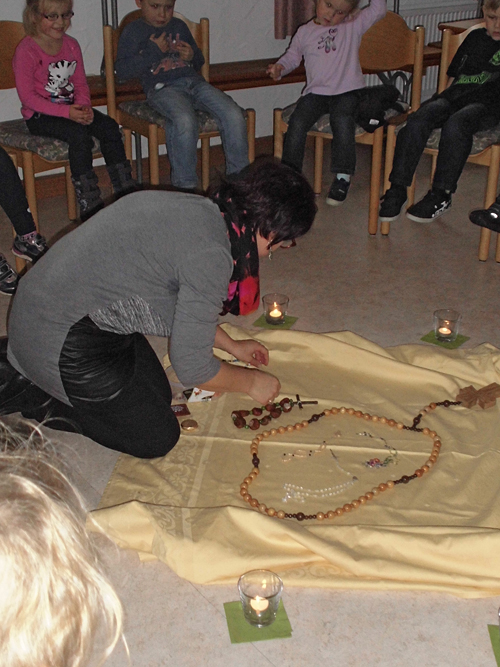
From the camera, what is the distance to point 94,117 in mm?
3246

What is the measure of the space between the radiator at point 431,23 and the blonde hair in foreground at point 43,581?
15.4 ft

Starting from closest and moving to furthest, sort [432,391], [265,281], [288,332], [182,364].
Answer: [182,364] → [432,391] → [288,332] → [265,281]

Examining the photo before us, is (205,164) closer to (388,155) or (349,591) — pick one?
(388,155)

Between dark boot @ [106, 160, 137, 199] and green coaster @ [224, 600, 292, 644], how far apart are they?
2.13m

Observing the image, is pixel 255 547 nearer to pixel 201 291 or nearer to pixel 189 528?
pixel 189 528

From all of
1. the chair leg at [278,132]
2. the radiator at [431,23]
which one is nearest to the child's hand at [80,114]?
the chair leg at [278,132]

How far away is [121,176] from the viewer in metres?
3.26

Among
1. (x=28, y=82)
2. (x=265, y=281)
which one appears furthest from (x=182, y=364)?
(x=28, y=82)

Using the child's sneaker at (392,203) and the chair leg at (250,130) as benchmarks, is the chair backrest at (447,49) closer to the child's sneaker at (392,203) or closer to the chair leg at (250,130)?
the child's sneaker at (392,203)

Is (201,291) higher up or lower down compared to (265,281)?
higher up

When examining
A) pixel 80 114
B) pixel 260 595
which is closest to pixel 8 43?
pixel 80 114

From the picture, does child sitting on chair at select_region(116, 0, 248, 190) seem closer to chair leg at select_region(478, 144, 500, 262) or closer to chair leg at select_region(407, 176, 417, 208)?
chair leg at select_region(407, 176, 417, 208)

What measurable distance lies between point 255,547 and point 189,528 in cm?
15

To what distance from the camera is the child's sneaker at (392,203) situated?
3.28 m
